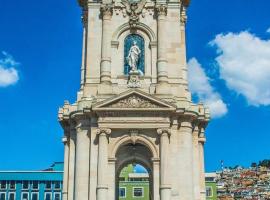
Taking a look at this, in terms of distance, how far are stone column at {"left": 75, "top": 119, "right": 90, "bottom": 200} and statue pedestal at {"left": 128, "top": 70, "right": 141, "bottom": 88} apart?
3.91 meters

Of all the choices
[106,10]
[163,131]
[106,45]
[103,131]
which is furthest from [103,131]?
[106,10]

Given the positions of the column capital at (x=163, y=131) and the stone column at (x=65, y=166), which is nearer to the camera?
the column capital at (x=163, y=131)

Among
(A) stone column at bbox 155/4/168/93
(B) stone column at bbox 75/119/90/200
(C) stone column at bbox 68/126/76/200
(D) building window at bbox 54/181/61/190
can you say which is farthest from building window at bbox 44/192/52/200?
(A) stone column at bbox 155/4/168/93

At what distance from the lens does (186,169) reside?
122 feet

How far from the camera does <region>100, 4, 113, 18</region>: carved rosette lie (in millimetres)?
40031

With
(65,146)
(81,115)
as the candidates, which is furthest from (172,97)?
(65,146)

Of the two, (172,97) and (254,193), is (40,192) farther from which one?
(254,193)

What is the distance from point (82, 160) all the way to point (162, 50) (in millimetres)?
9274

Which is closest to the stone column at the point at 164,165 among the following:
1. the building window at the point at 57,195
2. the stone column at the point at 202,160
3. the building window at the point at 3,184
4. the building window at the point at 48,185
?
the stone column at the point at 202,160

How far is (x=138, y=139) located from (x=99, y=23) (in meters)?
9.18

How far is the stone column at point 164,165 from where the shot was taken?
35.2 m

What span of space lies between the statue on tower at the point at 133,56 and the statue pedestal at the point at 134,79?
36 cm

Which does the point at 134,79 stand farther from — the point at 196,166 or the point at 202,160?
the point at 202,160

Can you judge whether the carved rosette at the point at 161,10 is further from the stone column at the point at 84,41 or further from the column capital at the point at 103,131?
the column capital at the point at 103,131
